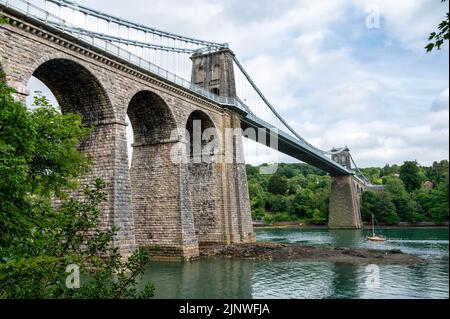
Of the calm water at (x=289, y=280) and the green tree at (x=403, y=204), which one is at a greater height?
the green tree at (x=403, y=204)

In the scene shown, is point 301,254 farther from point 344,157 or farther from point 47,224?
point 344,157

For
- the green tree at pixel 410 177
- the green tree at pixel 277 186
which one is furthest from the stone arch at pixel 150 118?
the green tree at pixel 277 186

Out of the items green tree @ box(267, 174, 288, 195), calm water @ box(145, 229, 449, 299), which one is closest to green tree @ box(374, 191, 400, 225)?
calm water @ box(145, 229, 449, 299)

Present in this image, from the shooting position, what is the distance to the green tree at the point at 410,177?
39.9 metres

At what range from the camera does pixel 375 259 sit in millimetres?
21422

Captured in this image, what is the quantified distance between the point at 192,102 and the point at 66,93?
803cm

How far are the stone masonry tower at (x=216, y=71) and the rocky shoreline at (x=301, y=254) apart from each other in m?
11.5

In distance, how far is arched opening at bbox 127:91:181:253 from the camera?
22.3m

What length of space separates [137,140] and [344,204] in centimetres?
4835

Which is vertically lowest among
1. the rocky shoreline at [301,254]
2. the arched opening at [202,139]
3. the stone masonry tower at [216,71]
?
the rocky shoreline at [301,254]

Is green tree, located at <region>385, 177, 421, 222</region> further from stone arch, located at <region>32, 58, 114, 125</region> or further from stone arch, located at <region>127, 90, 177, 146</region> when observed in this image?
stone arch, located at <region>32, 58, 114, 125</region>

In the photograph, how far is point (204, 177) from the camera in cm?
2727

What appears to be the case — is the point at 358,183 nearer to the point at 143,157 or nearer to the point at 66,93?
the point at 143,157

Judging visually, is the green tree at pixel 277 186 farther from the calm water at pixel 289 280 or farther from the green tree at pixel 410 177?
the calm water at pixel 289 280
